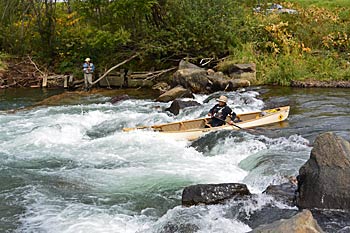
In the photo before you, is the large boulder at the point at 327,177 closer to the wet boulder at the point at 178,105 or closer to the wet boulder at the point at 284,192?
the wet boulder at the point at 284,192

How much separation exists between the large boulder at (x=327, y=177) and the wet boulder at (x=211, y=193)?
96 centimetres

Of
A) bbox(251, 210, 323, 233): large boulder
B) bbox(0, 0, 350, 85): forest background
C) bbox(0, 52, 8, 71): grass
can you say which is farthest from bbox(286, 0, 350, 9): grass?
bbox(251, 210, 323, 233): large boulder

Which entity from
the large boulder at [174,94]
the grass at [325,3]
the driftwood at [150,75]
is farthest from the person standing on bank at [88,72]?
the grass at [325,3]

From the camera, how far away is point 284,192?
7.61m

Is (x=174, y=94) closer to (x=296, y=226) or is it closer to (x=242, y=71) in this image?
(x=242, y=71)

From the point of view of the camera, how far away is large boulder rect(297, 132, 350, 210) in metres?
6.73

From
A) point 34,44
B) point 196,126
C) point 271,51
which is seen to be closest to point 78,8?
point 34,44

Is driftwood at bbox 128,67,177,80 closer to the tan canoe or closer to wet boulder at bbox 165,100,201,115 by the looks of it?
wet boulder at bbox 165,100,201,115

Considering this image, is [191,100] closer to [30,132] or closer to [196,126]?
[196,126]

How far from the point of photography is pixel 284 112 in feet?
42.8

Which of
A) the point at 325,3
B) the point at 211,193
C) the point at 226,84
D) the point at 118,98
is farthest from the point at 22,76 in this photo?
the point at 211,193

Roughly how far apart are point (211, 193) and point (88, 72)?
1480cm

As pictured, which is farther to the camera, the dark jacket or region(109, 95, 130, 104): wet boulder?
region(109, 95, 130, 104): wet boulder

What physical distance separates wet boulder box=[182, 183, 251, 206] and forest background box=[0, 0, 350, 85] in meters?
11.9
